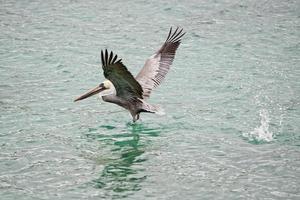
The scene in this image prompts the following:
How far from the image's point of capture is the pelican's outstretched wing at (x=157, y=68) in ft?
31.6

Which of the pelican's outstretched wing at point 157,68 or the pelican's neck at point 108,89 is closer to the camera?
the pelican's neck at point 108,89

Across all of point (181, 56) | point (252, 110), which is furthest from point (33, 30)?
point (252, 110)

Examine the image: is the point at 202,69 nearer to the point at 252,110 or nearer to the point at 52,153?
the point at 252,110

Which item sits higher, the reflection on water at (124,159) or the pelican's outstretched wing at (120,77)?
the pelican's outstretched wing at (120,77)

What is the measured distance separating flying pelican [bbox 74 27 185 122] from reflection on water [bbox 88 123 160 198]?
1.05 ft

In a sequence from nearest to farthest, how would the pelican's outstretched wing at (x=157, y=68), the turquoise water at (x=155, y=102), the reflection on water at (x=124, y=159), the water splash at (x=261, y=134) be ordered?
1. the reflection on water at (x=124, y=159)
2. the turquoise water at (x=155, y=102)
3. the water splash at (x=261, y=134)
4. the pelican's outstretched wing at (x=157, y=68)

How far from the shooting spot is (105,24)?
13.7 meters

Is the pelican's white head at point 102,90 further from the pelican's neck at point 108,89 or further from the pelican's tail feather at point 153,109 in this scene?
the pelican's tail feather at point 153,109

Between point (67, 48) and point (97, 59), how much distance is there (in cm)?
82

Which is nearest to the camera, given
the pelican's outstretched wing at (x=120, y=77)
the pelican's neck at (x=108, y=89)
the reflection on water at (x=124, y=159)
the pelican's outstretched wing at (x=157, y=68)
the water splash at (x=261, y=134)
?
the reflection on water at (x=124, y=159)

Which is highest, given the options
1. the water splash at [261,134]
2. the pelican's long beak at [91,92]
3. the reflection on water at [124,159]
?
the pelican's long beak at [91,92]

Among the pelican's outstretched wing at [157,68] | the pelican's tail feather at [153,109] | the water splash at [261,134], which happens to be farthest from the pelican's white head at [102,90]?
the water splash at [261,134]

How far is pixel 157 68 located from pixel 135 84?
3.47 feet

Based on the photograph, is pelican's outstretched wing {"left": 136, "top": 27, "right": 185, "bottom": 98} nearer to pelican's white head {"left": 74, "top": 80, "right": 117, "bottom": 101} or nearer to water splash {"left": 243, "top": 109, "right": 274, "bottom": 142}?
pelican's white head {"left": 74, "top": 80, "right": 117, "bottom": 101}
